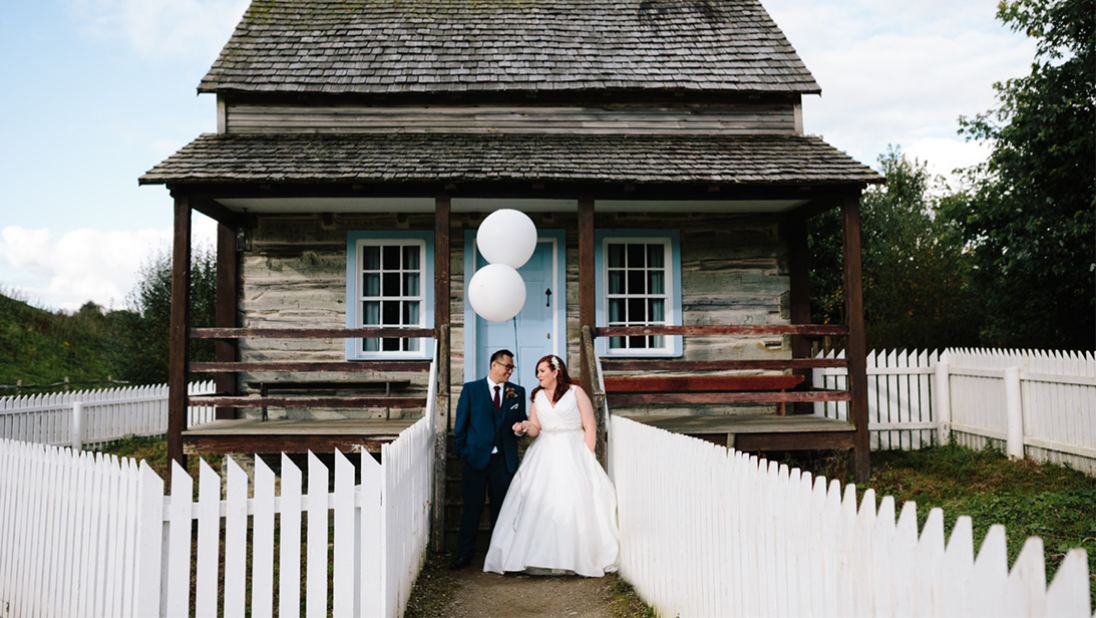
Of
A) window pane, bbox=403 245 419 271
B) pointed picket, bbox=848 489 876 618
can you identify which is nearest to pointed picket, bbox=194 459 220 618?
pointed picket, bbox=848 489 876 618

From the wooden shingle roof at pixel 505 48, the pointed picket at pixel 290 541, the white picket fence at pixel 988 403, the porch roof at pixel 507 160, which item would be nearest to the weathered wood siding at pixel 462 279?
the porch roof at pixel 507 160

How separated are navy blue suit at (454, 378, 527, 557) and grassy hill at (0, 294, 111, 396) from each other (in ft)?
66.6

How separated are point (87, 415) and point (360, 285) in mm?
6753

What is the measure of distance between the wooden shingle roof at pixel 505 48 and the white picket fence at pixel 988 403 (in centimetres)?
481

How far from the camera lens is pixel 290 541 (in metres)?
4.66

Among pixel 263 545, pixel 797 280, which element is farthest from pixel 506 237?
pixel 797 280

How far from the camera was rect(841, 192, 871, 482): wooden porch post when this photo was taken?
9.94 meters

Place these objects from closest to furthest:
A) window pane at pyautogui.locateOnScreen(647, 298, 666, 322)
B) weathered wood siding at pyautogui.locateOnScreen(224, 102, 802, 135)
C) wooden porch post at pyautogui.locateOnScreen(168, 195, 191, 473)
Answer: wooden porch post at pyautogui.locateOnScreen(168, 195, 191, 473)
weathered wood siding at pyautogui.locateOnScreen(224, 102, 802, 135)
window pane at pyautogui.locateOnScreen(647, 298, 666, 322)

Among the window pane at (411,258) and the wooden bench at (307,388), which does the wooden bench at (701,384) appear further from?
the window pane at (411,258)

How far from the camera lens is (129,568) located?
4.63 m

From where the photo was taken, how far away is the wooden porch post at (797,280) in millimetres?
12000

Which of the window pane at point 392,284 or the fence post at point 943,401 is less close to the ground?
the window pane at point 392,284

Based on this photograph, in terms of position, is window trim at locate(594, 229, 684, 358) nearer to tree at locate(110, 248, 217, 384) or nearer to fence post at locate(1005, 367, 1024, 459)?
fence post at locate(1005, 367, 1024, 459)

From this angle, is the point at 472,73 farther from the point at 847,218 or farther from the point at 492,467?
the point at 492,467
